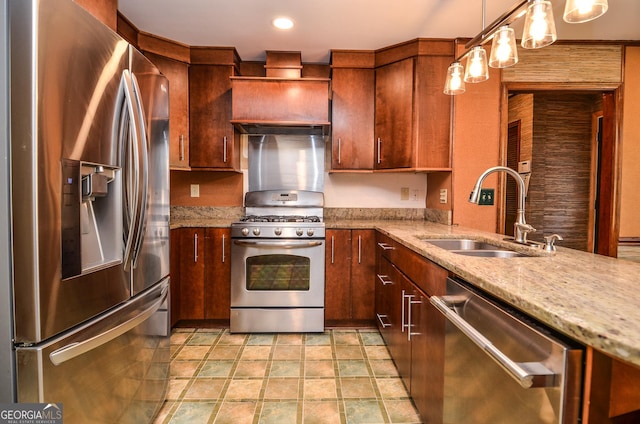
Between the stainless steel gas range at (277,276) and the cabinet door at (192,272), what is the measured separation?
0.26m

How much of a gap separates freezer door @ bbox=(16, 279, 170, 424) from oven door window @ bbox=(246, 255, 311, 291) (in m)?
→ 0.91

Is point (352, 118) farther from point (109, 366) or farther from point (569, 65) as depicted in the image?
point (109, 366)

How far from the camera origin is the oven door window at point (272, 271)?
2562mm

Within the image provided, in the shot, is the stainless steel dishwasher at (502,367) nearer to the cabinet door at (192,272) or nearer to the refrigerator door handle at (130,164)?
the refrigerator door handle at (130,164)

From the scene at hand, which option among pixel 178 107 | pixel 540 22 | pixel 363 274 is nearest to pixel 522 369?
pixel 540 22

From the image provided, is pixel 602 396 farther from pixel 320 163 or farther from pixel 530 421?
pixel 320 163

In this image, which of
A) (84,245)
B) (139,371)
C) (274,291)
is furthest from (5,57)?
(274,291)

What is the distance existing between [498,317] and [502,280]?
4.2 inches

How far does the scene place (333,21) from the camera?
7.45 feet

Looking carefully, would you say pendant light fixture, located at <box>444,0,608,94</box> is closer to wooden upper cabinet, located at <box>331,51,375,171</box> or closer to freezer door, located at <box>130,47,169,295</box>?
wooden upper cabinet, located at <box>331,51,375,171</box>

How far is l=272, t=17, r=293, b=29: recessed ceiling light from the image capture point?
225 cm

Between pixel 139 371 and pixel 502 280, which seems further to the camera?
pixel 139 371

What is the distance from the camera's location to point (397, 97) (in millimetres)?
2672

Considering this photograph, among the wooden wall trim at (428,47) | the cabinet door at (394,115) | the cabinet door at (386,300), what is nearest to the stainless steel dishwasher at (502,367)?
the cabinet door at (386,300)
